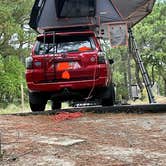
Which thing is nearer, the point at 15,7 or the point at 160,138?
the point at 160,138

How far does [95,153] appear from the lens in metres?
4.60

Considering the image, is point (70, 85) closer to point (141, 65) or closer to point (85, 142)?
point (141, 65)

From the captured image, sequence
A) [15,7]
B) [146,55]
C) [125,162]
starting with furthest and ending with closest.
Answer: [146,55]
[15,7]
[125,162]

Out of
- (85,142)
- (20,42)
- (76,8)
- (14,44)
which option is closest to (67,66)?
(76,8)

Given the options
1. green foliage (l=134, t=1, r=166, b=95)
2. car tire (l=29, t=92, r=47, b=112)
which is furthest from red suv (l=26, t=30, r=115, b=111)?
green foliage (l=134, t=1, r=166, b=95)

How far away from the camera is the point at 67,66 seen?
892 cm

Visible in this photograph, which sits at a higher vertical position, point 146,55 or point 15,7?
point 15,7

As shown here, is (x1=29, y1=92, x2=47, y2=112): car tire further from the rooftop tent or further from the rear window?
the rooftop tent

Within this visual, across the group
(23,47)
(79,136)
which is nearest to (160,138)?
(79,136)

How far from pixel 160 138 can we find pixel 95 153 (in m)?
1.20

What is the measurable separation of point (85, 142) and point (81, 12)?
611 centimetres

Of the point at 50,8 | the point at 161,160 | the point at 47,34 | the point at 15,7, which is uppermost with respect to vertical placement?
the point at 15,7

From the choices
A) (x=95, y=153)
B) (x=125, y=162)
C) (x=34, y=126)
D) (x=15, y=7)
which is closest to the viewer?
(x=125, y=162)

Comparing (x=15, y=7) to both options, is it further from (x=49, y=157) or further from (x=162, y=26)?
(x=49, y=157)
